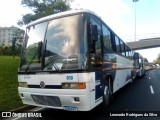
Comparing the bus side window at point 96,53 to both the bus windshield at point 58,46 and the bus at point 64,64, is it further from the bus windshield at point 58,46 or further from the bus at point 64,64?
the bus windshield at point 58,46

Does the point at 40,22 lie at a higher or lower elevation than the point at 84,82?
higher

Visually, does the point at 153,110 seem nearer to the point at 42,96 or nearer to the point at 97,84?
the point at 97,84

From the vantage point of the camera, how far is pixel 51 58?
22.5ft

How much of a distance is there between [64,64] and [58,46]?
2.09 feet

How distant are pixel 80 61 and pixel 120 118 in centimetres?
223

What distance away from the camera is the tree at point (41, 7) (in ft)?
98.4

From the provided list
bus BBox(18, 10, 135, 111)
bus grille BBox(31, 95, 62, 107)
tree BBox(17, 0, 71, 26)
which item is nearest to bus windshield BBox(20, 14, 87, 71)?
bus BBox(18, 10, 135, 111)

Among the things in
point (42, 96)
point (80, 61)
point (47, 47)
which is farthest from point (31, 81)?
point (80, 61)

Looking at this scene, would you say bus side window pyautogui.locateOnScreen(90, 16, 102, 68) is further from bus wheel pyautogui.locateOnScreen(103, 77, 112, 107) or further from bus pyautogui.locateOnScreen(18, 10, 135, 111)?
bus wheel pyautogui.locateOnScreen(103, 77, 112, 107)

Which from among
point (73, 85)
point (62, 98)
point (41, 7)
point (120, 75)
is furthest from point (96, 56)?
point (41, 7)

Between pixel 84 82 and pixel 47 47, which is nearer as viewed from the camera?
pixel 84 82

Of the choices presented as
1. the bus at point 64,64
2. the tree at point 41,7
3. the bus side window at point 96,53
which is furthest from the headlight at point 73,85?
the tree at point 41,7

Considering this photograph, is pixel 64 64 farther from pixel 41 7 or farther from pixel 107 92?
pixel 41 7

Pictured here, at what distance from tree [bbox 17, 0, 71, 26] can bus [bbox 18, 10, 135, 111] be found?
22.3 metres
